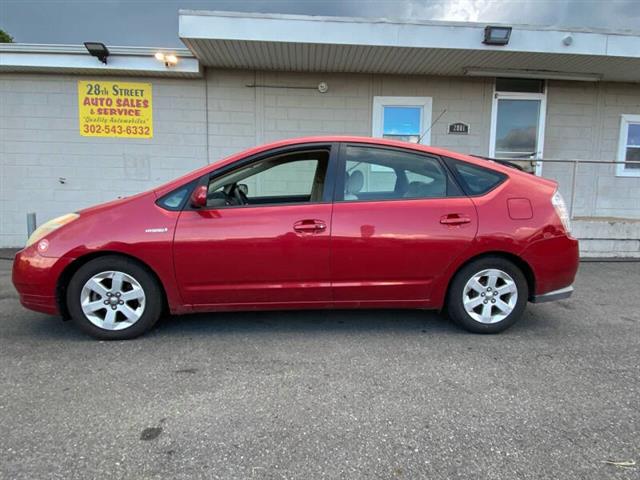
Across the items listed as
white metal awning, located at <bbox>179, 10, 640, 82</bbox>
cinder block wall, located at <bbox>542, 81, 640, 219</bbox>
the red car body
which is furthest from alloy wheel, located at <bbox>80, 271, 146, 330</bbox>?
cinder block wall, located at <bbox>542, 81, 640, 219</bbox>

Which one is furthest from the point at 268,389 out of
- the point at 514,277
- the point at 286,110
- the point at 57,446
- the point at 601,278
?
the point at 286,110

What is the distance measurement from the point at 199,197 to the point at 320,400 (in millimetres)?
1750

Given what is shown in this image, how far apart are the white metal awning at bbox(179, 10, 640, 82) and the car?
3116mm

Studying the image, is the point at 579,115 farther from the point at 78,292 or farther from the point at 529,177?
the point at 78,292

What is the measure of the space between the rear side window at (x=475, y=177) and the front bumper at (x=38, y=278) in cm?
319

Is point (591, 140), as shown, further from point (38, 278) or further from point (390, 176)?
point (38, 278)

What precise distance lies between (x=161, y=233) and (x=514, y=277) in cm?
289

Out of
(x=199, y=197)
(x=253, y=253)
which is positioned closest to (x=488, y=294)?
(x=253, y=253)

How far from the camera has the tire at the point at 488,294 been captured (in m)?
3.48

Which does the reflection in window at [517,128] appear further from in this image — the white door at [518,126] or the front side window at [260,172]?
the front side window at [260,172]

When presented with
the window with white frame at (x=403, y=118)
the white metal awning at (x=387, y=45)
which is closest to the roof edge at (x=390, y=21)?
the white metal awning at (x=387, y=45)

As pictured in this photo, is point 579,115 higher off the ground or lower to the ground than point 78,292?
higher

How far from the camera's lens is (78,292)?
3.26 metres

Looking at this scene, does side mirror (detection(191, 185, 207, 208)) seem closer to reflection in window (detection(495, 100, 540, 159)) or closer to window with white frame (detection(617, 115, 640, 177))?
reflection in window (detection(495, 100, 540, 159))
